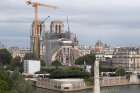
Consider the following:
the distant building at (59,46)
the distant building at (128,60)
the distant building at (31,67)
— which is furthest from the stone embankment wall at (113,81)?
the distant building at (59,46)

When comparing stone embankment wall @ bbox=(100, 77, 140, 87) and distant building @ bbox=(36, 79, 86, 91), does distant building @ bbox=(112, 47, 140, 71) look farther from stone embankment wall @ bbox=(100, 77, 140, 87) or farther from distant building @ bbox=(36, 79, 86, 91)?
distant building @ bbox=(36, 79, 86, 91)

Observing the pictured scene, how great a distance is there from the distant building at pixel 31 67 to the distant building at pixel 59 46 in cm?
1619

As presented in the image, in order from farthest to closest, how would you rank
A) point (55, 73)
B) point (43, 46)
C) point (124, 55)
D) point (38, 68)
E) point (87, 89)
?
1. point (43, 46)
2. point (124, 55)
3. point (38, 68)
4. point (55, 73)
5. point (87, 89)

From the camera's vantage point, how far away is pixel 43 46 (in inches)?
2995

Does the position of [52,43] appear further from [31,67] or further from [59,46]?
[31,67]

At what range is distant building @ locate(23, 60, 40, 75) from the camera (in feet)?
147

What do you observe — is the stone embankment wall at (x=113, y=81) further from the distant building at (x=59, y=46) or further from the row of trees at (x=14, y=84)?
the row of trees at (x=14, y=84)

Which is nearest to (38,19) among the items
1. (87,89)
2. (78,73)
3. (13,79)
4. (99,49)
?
(99,49)

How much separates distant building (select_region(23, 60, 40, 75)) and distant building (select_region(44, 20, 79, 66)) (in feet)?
53.1

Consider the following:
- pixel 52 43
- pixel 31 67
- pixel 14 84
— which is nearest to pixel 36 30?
pixel 52 43

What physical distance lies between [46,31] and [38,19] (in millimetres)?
10478

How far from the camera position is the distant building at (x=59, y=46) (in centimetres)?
6650

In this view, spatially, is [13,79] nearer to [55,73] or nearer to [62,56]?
[55,73]

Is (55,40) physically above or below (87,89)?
above
